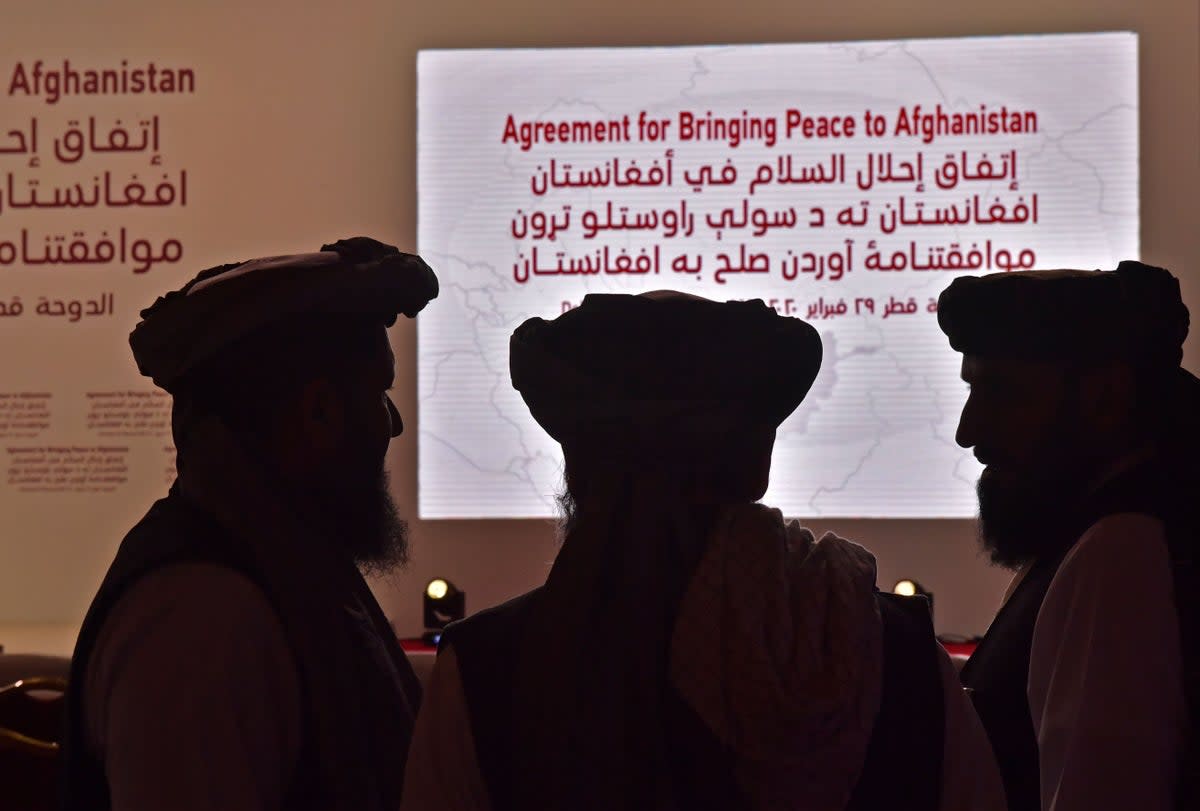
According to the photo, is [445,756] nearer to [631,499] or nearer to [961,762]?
[631,499]

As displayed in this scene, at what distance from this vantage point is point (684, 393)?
1.12 metres

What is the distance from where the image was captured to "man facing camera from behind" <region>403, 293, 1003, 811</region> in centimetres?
105

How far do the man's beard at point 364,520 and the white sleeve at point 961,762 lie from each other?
0.70 metres

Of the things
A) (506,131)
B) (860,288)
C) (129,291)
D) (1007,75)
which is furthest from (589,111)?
(129,291)

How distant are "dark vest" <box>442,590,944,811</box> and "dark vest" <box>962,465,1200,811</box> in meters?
0.54

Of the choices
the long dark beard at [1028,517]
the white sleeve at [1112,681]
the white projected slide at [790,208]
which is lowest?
the white sleeve at [1112,681]

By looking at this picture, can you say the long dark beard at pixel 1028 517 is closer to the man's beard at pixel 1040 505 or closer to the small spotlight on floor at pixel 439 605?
the man's beard at pixel 1040 505

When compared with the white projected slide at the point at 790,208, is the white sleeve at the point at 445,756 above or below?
below

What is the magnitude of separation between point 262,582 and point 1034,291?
3.57ft

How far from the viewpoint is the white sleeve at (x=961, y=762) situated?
43.8 inches

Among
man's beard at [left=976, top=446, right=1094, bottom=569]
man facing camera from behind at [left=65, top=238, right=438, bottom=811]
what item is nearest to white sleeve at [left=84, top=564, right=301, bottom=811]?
man facing camera from behind at [left=65, top=238, right=438, bottom=811]

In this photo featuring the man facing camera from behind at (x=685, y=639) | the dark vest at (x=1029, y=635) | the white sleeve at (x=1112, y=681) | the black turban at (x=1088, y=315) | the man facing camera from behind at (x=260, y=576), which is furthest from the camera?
the black turban at (x=1088, y=315)

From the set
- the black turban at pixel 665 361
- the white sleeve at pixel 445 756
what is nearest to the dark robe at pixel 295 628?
the white sleeve at pixel 445 756

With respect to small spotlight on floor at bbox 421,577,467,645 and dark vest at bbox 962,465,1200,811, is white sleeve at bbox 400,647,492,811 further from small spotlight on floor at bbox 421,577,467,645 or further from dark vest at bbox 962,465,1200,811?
small spotlight on floor at bbox 421,577,467,645
